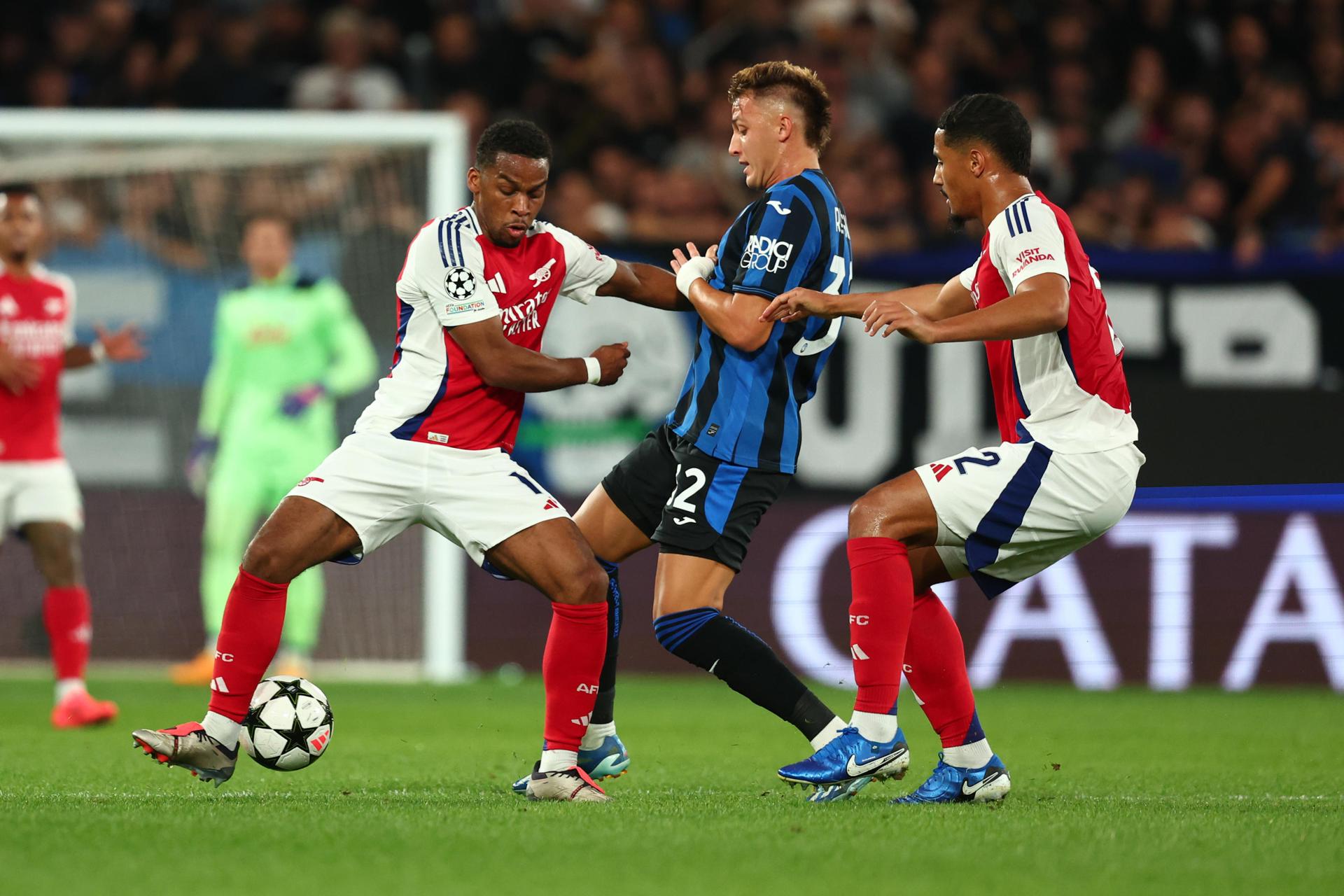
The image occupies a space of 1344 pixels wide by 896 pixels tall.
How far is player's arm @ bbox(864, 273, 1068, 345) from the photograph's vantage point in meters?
Result: 4.89

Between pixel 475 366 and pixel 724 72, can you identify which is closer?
pixel 475 366

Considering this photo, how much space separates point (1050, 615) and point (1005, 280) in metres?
5.35

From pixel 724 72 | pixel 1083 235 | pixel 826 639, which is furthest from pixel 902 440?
pixel 724 72

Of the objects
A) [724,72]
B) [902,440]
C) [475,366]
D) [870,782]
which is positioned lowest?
[870,782]

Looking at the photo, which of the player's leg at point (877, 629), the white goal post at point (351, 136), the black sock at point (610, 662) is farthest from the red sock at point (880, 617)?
the white goal post at point (351, 136)

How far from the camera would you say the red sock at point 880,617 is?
204 inches

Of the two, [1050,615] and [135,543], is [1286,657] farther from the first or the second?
Result: [135,543]

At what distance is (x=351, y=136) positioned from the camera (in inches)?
403

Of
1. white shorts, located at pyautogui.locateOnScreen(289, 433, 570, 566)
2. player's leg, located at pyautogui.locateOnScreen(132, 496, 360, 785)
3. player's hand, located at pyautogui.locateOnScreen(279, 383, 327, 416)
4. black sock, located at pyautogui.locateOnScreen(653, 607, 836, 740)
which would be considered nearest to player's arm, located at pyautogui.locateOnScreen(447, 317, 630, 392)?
white shorts, located at pyautogui.locateOnScreen(289, 433, 570, 566)

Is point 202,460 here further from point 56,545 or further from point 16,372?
point 16,372

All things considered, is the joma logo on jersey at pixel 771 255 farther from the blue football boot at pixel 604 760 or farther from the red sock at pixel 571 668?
the blue football boot at pixel 604 760

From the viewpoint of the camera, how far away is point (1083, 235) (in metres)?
11.6

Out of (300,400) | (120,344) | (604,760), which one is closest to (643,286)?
(604,760)

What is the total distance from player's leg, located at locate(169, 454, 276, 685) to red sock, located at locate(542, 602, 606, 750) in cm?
498
